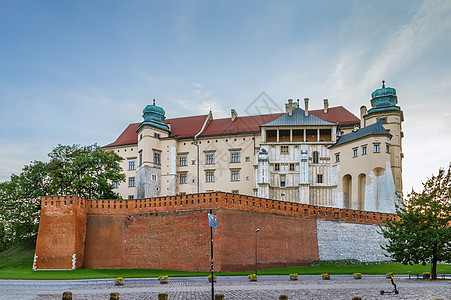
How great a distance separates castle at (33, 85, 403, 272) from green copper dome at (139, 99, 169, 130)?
0.64 feet

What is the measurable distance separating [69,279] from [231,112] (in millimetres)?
39155

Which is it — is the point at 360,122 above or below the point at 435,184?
above

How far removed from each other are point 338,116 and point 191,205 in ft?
99.5

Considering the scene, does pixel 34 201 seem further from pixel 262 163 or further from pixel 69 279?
pixel 262 163

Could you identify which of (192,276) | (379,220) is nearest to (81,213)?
(192,276)

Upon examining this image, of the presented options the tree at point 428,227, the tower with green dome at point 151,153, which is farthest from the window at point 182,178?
the tree at point 428,227

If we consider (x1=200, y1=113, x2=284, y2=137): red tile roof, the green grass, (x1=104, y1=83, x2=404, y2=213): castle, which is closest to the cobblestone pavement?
the green grass

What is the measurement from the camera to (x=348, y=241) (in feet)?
134

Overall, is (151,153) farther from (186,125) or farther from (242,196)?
(242,196)

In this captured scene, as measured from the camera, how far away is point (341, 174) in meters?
52.3

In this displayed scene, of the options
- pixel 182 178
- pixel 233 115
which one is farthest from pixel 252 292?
pixel 233 115

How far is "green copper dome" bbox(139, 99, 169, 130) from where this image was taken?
61.3 m

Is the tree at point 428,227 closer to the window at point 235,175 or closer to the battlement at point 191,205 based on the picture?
the battlement at point 191,205

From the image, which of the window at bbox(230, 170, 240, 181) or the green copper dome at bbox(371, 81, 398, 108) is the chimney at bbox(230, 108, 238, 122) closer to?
the window at bbox(230, 170, 240, 181)
